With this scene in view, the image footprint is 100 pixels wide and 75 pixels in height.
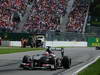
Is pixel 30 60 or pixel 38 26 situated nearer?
pixel 30 60

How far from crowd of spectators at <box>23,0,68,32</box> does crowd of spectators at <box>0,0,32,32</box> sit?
5.29ft

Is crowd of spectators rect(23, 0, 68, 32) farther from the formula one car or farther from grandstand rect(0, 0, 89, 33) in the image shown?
the formula one car

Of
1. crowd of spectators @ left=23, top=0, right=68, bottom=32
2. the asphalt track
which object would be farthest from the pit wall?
the asphalt track

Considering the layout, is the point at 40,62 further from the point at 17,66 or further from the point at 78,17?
the point at 78,17

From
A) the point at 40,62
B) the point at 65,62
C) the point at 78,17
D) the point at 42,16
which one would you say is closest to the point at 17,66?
the point at 65,62

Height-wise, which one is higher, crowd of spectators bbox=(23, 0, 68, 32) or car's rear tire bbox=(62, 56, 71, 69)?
crowd of spectators bbox=(23, 0, 68, 32)

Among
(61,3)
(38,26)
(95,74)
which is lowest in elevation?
(95,74)

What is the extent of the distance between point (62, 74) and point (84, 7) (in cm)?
4528

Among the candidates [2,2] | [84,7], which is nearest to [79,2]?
[84,7]

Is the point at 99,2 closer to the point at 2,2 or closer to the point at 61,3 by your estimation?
the point at 61,3

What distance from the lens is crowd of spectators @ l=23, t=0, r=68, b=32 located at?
50.8 metres

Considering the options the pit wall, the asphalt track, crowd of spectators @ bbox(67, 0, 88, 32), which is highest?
crowd of spectators @ bbox(67, 0, 88, 32)

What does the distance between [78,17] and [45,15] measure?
17.1 feet

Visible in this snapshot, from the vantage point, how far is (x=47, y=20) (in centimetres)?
5234
